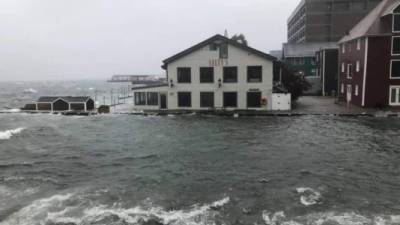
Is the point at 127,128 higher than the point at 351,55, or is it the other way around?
the point at 351,55

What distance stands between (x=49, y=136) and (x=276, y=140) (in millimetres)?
14962

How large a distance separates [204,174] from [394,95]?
25441 mm

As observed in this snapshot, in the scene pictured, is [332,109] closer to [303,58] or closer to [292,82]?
[292,82]

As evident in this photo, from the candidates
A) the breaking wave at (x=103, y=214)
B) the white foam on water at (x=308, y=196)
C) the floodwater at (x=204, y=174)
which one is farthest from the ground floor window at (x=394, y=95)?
the breaking wave at (x=103, y=214)

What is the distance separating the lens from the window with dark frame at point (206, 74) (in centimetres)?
3731

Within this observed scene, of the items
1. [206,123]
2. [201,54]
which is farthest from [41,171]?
[201,54]

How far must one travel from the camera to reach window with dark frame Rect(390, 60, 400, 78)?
113 feet

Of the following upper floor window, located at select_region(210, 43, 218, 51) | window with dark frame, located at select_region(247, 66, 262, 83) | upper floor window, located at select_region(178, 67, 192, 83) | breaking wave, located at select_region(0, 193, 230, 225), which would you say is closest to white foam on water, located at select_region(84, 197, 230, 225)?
breaking wave, located at select_region(0, 193, 230, 225)

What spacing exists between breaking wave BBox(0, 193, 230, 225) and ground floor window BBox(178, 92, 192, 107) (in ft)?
81.9

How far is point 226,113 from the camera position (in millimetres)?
35281

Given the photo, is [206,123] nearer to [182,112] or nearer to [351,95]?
[182,112]

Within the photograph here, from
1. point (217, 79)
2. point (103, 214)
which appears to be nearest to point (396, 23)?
point (217, 79)

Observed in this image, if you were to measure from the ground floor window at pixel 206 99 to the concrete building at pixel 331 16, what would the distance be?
195 feet

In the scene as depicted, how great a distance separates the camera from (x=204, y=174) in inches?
652
